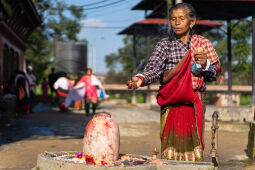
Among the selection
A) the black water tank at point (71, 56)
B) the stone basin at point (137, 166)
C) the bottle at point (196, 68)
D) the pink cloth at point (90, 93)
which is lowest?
the stone basin at point (137, 166)

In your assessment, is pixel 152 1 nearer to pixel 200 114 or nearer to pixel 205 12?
pixel 205 12

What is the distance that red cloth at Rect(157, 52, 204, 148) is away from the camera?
13.7 ft

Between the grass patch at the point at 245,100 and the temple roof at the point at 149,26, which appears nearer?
the temple roof at the point at 149,26

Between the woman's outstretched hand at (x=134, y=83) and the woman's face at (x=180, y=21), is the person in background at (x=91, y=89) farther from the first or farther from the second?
the woman's outstretched hand at (x=134, y=83)

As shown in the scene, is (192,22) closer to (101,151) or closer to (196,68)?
(196,68)

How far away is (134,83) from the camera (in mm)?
3986

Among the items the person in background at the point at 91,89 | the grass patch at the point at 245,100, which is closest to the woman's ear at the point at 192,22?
the person in background at the point at 91,89

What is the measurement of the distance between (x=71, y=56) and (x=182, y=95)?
25601 millimetres

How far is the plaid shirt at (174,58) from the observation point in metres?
4.22

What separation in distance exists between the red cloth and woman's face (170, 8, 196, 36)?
0.29 meters

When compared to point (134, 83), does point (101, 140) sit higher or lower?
lower

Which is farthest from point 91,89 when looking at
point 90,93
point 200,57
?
point 200,57

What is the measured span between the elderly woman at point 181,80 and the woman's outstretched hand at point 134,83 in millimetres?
105

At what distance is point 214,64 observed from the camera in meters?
4.36
